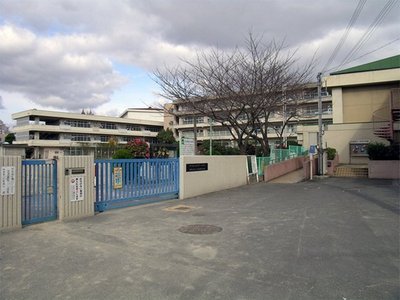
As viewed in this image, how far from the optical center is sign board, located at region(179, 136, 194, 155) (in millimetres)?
15462

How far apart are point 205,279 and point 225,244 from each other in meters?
1.89

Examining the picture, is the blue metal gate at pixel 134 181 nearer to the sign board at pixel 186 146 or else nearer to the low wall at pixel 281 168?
the sign board at pixel 186 146

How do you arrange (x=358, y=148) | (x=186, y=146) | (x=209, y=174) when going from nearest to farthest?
(x=209, y=174), (x=186, y=146), (x=358, y=148)

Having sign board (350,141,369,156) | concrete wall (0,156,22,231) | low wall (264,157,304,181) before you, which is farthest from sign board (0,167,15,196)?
sign board (350,141,369,156)

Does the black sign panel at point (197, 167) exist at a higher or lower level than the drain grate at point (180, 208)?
higher

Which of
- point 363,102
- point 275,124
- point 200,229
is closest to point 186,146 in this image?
point 200,229

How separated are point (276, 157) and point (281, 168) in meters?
0.88

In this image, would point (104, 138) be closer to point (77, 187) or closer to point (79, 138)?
point (79, 138)

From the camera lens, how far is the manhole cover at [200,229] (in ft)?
25.5

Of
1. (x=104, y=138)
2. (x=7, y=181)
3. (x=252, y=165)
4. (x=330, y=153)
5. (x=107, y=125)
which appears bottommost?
(x=252, y=165)

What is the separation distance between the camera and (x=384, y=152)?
76.8 feet

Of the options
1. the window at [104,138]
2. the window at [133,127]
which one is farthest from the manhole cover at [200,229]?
the window at [133,127]

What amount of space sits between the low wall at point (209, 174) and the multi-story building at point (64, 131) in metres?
46.5

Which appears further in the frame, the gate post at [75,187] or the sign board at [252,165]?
the sign board at [252,165]
